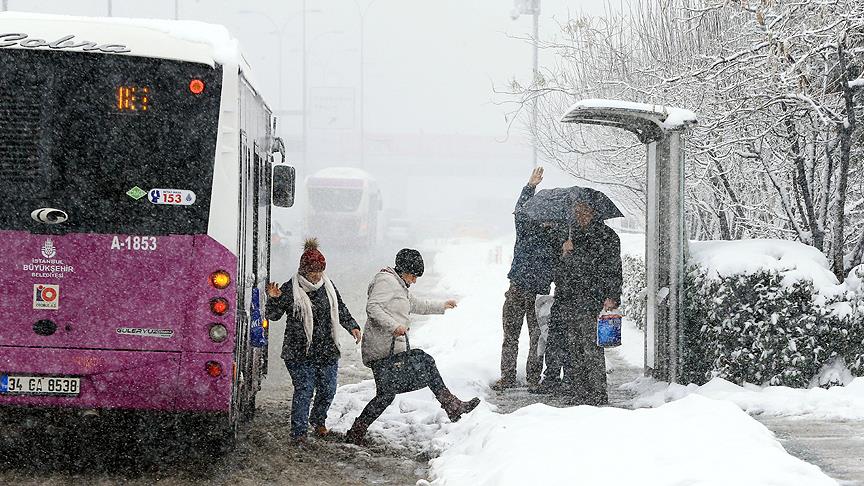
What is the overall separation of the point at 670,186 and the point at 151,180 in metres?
5.25

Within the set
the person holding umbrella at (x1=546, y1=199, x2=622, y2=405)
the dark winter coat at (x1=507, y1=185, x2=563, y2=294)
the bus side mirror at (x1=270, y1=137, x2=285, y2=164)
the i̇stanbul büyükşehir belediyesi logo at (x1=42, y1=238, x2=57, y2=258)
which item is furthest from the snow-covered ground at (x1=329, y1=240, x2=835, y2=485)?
the i̇stanbul büyükşehir belediyesi logo at (x1=42, y1=238, x2=57, y2=258)

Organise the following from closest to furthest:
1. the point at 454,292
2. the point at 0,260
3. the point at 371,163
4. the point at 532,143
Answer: the point at 0,260, the point at 532,143, the point at 454,292, the point at 371,163

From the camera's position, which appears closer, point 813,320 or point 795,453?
point 795,453

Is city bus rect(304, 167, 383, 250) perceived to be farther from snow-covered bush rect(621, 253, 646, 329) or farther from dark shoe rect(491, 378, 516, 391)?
dark shoe rect(491, 378, 516, 391)

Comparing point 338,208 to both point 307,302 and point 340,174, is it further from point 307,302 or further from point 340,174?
point 307,302

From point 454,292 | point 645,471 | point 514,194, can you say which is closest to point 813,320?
point 645,471

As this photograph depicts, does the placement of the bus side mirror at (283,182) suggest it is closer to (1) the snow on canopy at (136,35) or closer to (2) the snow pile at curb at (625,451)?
(1) the snow on canopy at (136,35)

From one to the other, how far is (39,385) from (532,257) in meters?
5.36

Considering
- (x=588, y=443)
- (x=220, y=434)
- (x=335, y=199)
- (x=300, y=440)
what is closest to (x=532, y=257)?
(x=300, y=440)

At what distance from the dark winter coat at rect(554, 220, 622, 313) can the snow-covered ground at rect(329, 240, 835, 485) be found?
3.47 ft

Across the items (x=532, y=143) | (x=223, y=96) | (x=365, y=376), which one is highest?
(x=532, y=143)

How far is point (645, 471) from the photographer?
19.9 ft

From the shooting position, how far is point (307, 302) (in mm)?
8914

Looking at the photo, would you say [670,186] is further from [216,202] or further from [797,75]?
[216,202]
